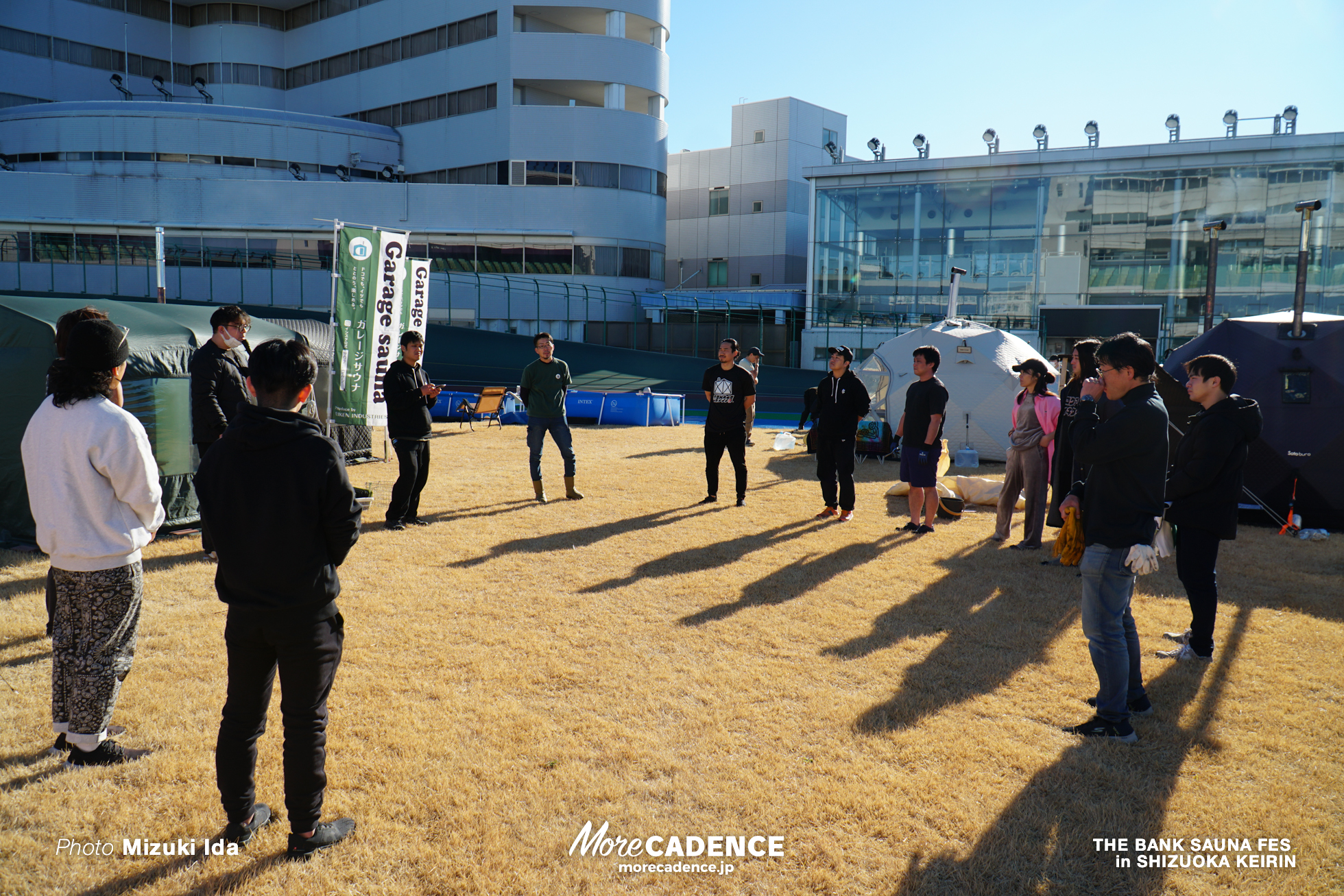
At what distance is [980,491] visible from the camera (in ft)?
34.9

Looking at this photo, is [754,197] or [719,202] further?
[719,202]

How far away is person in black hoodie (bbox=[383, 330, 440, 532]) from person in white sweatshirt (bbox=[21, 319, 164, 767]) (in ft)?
15.6

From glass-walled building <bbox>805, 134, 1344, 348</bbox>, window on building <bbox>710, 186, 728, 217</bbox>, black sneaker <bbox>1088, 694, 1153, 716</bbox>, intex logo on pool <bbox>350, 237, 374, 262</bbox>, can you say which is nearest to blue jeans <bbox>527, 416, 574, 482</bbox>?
intex logo on pool <bbox>350, 237, 374, 262</bbox>

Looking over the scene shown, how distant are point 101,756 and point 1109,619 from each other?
16.5 feet

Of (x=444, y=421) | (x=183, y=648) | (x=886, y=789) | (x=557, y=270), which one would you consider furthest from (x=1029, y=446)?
(x=557, y=270)

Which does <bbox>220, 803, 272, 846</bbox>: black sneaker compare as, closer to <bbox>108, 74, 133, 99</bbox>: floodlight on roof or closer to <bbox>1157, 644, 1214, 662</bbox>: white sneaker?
<bbox>1157, 644, 1214, 662</bbox>: white sneaker

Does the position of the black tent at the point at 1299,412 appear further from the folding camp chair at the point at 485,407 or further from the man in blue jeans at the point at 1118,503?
the folding camp chair at the point at 485,407

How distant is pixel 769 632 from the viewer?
583 cm

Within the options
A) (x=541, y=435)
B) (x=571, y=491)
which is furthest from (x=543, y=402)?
(x=571, y=491)

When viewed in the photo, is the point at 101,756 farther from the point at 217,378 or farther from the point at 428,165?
the point at 428,165

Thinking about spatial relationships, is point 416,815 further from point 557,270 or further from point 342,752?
point 557,270

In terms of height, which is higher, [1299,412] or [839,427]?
[1299,412]

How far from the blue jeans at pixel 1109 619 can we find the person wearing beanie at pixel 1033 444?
4.12 meters

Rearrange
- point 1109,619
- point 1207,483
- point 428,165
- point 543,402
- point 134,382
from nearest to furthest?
point 1109,619, point 1207,483, point 134,382, point 543,402, point 428,165
